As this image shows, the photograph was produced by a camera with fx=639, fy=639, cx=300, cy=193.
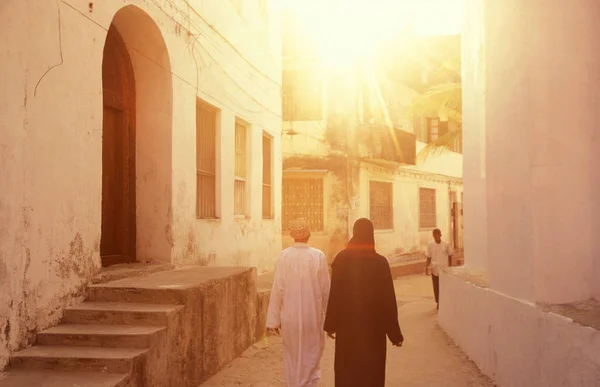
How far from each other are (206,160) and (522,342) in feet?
19.9

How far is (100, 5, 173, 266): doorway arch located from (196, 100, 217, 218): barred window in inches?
52.0

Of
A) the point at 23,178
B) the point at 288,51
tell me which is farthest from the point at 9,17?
the point at 288,51

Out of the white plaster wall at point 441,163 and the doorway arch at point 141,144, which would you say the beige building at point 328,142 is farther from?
the doorway arch at point 141,144

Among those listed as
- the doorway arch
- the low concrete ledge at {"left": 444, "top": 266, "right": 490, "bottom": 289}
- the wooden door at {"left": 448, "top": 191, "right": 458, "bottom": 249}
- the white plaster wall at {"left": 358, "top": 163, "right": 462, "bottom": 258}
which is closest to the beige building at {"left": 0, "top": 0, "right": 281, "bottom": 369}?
the doorway arch

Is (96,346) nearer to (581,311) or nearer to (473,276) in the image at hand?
(581,311)

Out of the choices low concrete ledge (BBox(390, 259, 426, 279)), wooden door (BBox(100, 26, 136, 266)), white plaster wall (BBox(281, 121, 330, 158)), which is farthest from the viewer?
low concrete ledge (BBox(390, 259, 426, 279))

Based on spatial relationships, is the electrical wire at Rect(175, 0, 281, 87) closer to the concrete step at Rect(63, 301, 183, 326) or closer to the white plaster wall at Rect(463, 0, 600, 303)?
the concrete step at Rect(63, 301, 183, 326)

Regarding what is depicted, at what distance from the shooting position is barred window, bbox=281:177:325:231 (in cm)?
1983

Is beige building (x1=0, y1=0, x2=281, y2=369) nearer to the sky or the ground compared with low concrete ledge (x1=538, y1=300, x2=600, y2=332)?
nearer to the sky

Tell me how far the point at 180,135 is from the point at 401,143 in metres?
14.1

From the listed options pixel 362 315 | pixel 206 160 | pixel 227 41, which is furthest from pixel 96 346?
pixel 227 41

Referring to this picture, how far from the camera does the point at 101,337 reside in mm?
5332

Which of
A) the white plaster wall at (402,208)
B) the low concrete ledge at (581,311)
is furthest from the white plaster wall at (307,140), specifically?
the low concrete ledge at (581,311)

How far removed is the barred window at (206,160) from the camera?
9.88 m
